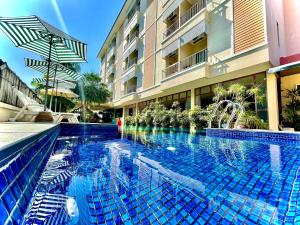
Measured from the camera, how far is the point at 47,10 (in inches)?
623

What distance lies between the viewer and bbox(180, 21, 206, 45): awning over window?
11.6 metres

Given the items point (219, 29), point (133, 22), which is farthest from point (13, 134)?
point (133, 22)

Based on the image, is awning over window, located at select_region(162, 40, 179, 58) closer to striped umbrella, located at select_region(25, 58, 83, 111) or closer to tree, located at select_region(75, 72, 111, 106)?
striped umbrella, located at select_region(25, 58, 83, 111)

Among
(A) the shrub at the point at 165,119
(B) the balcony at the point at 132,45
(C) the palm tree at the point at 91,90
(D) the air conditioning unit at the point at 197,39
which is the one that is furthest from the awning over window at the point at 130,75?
(D) the air conditioning unit at the point at 197,39

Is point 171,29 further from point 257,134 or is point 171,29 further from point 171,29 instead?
point 257,134

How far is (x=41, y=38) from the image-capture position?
7.77m

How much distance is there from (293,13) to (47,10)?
21102 mm

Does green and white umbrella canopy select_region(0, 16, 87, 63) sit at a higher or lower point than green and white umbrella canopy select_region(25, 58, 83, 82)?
higher

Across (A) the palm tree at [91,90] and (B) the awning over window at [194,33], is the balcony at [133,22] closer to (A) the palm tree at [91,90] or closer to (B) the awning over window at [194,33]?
(A) the palm tree at [91,90]

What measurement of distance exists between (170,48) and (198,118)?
7.18 metres

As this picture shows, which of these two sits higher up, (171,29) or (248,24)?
(171,29)

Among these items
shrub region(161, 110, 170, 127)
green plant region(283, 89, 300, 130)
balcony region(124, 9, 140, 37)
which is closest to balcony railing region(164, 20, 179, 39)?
shrub region(161, 110, 170, 127)

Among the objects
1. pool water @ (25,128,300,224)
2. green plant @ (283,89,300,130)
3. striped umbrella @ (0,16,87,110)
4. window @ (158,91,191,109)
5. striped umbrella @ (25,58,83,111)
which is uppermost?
striped umbrella @ (0,16,87,110)

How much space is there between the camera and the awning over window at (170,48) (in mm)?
14023
